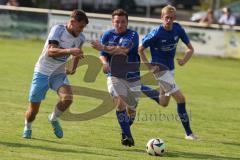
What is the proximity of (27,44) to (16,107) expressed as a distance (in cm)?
1584

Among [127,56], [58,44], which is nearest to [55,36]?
[58,44]

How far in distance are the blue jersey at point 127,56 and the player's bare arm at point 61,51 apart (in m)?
1.02

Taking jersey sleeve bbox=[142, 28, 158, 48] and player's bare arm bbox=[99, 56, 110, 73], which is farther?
jersey sleeve bbox=[142, 28, 158, 48]

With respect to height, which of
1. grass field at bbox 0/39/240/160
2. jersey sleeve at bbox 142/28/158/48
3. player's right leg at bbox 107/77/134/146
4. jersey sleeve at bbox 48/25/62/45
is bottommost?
grass field at bbox 0/39/240/160

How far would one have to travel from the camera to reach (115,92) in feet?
38.3

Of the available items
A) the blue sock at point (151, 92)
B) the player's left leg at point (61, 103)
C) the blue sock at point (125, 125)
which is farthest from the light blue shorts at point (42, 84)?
the blue sock at point (151, 92)

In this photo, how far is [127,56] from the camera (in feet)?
38.8

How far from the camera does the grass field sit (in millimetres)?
10367

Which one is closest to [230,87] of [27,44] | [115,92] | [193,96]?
[193,96]

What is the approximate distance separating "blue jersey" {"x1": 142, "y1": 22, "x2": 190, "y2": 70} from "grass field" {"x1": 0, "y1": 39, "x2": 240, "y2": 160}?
1.26 m

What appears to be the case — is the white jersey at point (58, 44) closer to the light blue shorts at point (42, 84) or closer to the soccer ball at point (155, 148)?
the light blue shorts at point (42, 84)

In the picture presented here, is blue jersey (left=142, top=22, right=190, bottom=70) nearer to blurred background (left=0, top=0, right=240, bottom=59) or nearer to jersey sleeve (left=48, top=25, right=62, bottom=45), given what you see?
jersey sleeve (left=48, top=25, right=62, bottom=45)

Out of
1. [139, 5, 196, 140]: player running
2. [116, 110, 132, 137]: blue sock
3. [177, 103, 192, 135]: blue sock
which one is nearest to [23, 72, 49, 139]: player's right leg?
[116, 110, 132, 137]: blue sock

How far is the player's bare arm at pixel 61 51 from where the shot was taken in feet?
33.9
